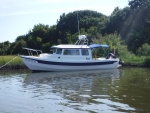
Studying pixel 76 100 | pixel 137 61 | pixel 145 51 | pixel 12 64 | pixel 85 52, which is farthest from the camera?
pixel 145 51

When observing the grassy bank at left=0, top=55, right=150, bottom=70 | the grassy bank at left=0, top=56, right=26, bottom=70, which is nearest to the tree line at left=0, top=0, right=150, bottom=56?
the grassy bank at left=0, top=55, right=150, bottom=70

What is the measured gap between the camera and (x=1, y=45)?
227ft

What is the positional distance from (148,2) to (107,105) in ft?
131

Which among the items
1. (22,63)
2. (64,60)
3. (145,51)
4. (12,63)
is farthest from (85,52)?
(145,51)

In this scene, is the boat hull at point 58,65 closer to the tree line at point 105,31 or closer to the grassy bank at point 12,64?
the grassy bank at point 12,64

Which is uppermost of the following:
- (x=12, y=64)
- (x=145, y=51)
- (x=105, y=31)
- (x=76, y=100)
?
(x=105, y=31)

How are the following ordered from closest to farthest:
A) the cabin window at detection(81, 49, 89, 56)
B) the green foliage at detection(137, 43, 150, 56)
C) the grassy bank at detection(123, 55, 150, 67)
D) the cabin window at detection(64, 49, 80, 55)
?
the cabin window at detection(64, 49, 80, 55) < the cabin window at detection(81, 49, 89, 56) < the grassy bank at detection(123, 55, 150, 67) < the green foliage at detection(137, 43, 150, 56)

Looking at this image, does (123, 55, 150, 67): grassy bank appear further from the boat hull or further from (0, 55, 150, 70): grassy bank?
the boat hull

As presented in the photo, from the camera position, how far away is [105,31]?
53.9m

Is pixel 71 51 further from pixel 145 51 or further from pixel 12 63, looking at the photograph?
pixel 145 51

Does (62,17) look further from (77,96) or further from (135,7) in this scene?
(77,96)

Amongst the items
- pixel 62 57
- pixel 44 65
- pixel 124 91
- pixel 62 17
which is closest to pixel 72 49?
pixel 62 57

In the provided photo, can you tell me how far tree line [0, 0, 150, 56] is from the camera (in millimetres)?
45881

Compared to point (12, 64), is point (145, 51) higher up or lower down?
higher up
